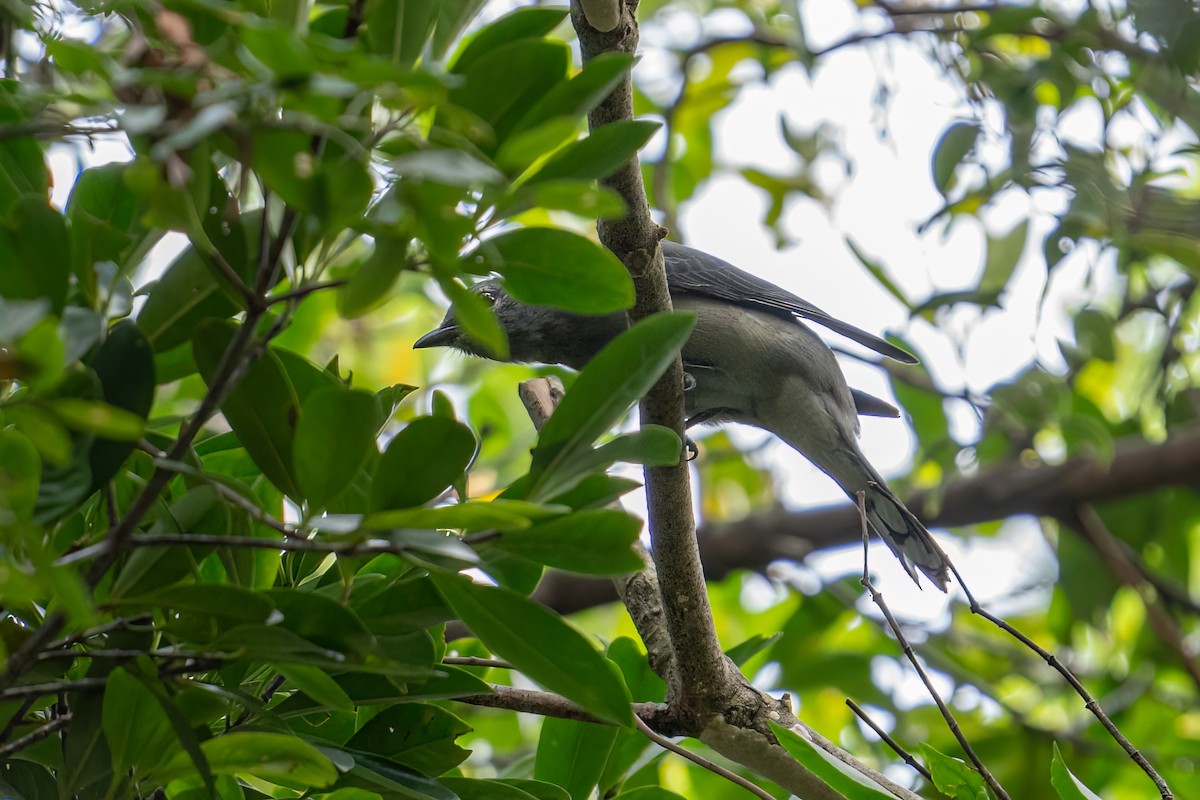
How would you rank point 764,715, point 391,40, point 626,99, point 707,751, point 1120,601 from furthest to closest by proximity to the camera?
point 1120,601, point 707,751, point 764,715, point 626,99, point 391,40

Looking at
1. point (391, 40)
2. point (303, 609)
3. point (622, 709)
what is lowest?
point (622, 709)

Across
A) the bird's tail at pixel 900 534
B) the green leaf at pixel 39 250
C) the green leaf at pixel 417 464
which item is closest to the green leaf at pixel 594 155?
the green leaf at pixel 417 464

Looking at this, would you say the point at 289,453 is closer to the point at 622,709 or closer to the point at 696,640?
the point at 622,709

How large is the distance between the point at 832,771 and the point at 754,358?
7.65ft

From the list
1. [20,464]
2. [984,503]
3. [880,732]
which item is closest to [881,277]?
[984,503]

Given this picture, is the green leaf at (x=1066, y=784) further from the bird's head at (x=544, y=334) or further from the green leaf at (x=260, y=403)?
the bird's head at (x=544, y=334)

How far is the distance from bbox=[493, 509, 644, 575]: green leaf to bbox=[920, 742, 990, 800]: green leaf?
1024 mm

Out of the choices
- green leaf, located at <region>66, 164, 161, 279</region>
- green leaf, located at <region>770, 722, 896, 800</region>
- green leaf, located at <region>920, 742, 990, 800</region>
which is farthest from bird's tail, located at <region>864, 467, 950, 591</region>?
green leaf, located at <region>66, 164, 161, 279</region>

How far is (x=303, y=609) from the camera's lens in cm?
148

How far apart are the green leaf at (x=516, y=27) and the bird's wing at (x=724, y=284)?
2.62 m

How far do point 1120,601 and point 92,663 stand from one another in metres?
6.38

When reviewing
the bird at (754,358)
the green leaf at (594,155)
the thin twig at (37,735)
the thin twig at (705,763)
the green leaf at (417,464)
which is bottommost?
the bird at (754,358)

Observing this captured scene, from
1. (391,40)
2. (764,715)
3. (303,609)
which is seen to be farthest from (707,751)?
(391,40)

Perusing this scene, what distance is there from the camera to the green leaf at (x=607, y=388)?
61.7 inches
